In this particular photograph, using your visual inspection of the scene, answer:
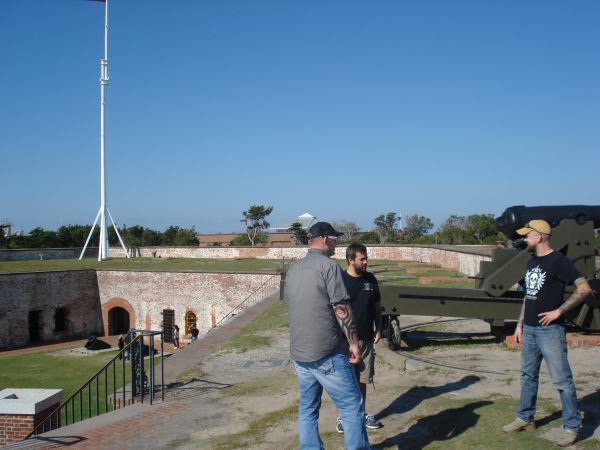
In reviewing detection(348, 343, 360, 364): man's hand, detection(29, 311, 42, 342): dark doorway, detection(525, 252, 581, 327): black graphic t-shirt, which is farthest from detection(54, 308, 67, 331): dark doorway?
detection(525, 252, 581, 327): black graphic t-shirt

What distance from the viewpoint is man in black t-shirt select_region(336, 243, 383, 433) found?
427cm

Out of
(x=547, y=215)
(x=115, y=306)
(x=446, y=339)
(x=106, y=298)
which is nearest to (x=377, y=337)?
(x=547, y=215)

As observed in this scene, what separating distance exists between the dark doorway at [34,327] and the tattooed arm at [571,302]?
2410 centimetres

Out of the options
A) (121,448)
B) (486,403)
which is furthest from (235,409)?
(486,403)

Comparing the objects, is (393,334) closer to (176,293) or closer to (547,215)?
(547,215)

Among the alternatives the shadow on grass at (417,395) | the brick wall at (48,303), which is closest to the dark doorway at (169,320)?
the brick wall at (48,303)

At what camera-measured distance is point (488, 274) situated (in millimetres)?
6727

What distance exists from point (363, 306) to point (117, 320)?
2487 centimetres

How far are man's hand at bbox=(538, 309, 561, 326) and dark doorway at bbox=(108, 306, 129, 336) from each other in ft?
82.4

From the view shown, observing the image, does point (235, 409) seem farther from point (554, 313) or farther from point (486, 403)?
point (554, 313)

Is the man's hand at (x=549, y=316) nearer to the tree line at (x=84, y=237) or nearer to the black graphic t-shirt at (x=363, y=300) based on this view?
the black graphic t-shirt at (x=363, y=300)

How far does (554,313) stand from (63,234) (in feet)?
171

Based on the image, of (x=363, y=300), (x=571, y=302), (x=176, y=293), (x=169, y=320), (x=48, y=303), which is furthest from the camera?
(x=169, y=320)

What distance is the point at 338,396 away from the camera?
Answer: 3.35m
